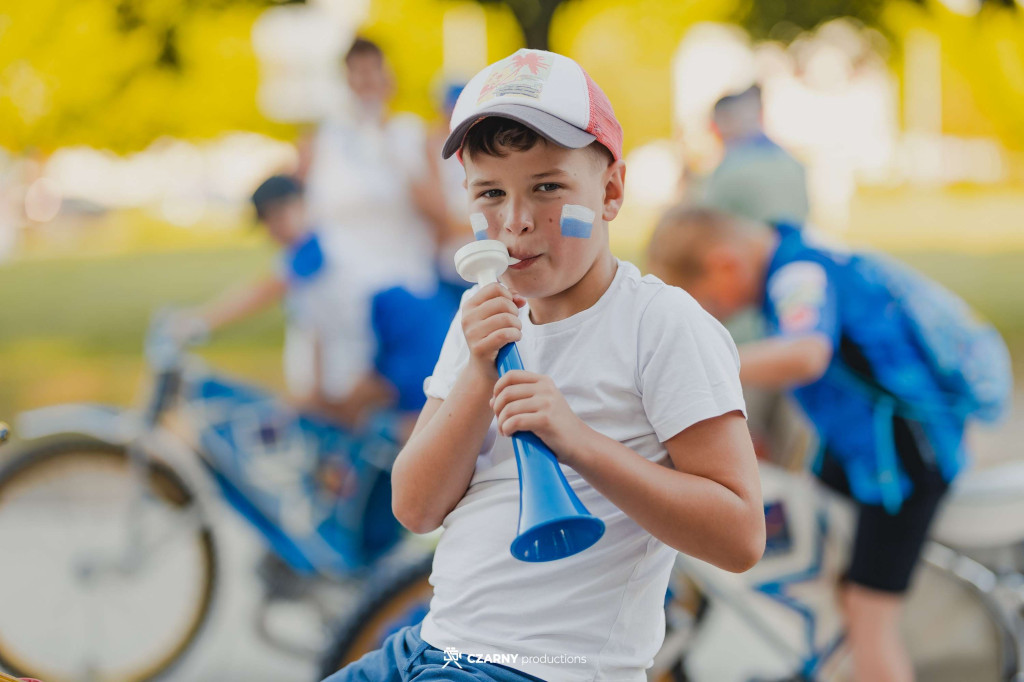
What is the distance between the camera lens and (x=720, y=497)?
1349 mm

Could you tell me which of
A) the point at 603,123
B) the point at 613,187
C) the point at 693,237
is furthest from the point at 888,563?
the point at 603,123

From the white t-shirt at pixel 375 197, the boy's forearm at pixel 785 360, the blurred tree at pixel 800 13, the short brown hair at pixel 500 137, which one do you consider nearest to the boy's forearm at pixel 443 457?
the short brown hair at pixel 500 137

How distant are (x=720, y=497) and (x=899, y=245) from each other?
1976 centimetres

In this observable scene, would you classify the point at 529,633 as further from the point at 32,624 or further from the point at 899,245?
the point at 899,245

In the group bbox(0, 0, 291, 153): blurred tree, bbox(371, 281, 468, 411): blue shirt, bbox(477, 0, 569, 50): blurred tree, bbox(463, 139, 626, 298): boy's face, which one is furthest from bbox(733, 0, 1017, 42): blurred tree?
bbox(463, 139, 626, 298): boy's face

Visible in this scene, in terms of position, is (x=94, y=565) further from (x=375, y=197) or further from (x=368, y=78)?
(x=368, y=78)

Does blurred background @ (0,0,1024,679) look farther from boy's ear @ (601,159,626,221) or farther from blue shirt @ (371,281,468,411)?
boy's ear @ (601,159,626,221)

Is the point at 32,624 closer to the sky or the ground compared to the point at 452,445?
closer to the ground

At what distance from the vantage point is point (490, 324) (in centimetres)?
135

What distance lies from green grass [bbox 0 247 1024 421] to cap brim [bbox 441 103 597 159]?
695cm

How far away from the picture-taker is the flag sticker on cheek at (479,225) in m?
1.44

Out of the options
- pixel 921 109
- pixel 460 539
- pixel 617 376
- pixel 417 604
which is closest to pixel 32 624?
pixel 417 604

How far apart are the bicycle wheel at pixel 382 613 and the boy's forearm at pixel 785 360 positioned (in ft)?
3.46

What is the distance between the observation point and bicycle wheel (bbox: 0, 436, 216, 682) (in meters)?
3.61
